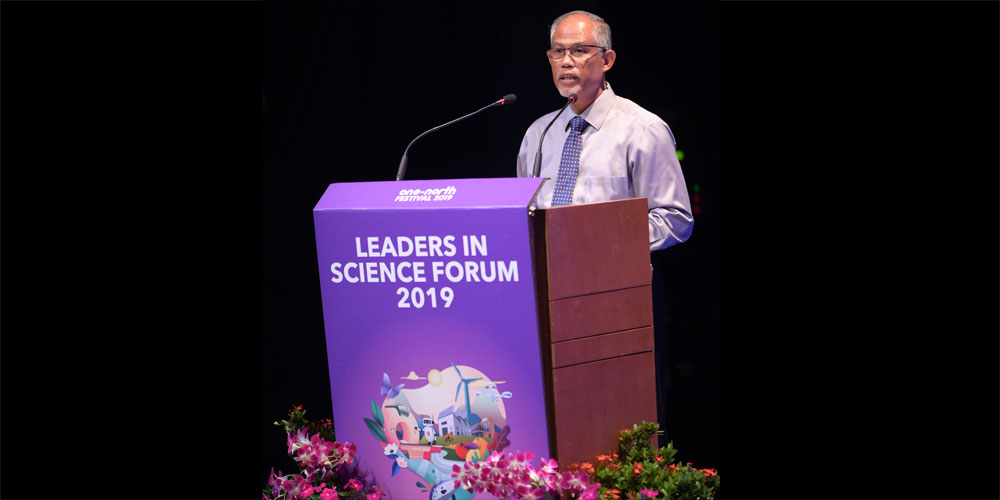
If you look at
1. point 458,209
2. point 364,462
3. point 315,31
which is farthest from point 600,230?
point 315,31

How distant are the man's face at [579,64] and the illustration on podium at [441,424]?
1.09 metres

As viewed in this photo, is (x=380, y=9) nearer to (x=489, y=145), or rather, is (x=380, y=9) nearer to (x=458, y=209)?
(x=489, y=145)

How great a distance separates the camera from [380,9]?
3986mm

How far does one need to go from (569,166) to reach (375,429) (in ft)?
3.66

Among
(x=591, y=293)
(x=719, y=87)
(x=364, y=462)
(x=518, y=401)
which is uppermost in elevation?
(x=719, y=87)

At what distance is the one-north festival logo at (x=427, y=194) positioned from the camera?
332cm

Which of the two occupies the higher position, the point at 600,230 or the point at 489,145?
the point at 489,145

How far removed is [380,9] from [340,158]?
555 millimetres

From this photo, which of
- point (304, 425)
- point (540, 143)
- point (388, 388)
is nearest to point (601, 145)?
point (540, 143)

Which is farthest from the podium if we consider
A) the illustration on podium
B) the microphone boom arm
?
the microphone boom arm

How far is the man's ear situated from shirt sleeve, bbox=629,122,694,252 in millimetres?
265

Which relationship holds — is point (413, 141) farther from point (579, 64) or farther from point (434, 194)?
point (579, 64)

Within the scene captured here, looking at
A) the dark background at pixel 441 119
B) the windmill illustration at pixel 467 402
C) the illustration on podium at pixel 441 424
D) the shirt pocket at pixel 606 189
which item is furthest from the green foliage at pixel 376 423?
the shirt pocket at pixel 606 189

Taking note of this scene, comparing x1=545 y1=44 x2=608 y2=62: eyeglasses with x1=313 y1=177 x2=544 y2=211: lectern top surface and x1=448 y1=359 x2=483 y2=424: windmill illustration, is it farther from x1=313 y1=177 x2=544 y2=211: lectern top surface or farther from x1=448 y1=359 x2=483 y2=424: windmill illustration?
x1=448 y1=359 x2=483 y2=424: windmill illustration
